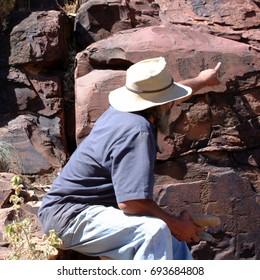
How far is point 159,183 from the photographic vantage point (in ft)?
15.7

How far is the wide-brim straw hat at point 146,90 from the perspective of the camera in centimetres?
343

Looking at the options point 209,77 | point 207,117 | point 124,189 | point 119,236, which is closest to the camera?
point 124,189

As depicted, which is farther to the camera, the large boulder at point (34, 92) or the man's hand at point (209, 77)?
the large boulder at point (34, 92)

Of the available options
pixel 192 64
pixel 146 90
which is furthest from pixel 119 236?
pixel 192 64

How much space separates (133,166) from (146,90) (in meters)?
0.45

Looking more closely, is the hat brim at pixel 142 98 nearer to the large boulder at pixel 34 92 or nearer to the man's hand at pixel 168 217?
the man's hand at pixel 168 217

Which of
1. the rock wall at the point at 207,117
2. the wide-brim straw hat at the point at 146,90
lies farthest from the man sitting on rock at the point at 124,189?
the rock wall at the point at 207,117

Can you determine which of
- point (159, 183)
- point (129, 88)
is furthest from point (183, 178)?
point (129, 88)

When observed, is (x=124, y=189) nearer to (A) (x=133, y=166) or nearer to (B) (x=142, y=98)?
(A) (x=133, y=166)

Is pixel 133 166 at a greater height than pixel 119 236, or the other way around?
pixel 133 166

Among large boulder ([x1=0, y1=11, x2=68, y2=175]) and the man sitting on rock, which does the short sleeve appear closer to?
the man sitting on rock

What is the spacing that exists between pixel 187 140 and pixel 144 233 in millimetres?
1585

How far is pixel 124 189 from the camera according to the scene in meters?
3.21

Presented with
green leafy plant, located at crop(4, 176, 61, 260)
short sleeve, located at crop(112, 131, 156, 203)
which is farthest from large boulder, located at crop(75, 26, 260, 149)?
short sleeve, located at crop(112, 131, 156, 203)
